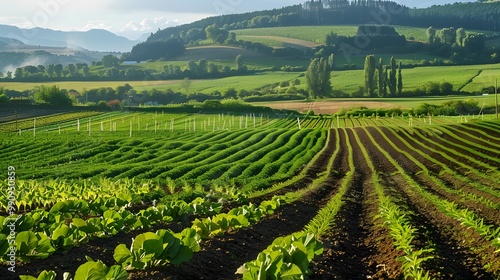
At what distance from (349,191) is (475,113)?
228ft

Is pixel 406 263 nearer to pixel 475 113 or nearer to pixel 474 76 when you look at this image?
pixel 475 113

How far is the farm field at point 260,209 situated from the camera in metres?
8.30

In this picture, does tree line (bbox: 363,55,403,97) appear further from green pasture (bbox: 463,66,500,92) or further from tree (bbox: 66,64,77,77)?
tree (bbox: 66,64,77,77)

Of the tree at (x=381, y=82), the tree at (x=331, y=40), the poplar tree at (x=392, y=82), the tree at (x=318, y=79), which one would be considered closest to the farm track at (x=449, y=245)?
the tree at (x=381, y=82)

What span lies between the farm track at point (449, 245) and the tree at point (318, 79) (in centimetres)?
9932

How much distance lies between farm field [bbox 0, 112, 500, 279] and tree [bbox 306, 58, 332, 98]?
69.6 meters

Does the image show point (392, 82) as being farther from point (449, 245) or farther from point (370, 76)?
point (449, 245)

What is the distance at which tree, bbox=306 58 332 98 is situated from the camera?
382 ft

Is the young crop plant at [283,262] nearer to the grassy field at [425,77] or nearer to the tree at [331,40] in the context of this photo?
the grassy field at [425,77]

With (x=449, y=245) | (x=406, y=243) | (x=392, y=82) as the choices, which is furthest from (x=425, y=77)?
(x=406, y=243)

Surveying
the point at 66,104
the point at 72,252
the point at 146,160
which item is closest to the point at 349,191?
the point at 72,252

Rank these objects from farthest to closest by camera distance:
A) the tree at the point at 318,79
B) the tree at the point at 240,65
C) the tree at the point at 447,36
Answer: the tree at the point at 447,36 → the tree at the point at 240,65 → the tree at the point at 318,79

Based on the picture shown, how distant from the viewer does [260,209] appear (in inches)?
555

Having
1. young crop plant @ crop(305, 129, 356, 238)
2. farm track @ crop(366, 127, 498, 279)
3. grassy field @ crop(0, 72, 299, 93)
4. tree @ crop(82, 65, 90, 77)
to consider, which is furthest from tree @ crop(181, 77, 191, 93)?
farm track @ crop(366, 127, 498, 279)
